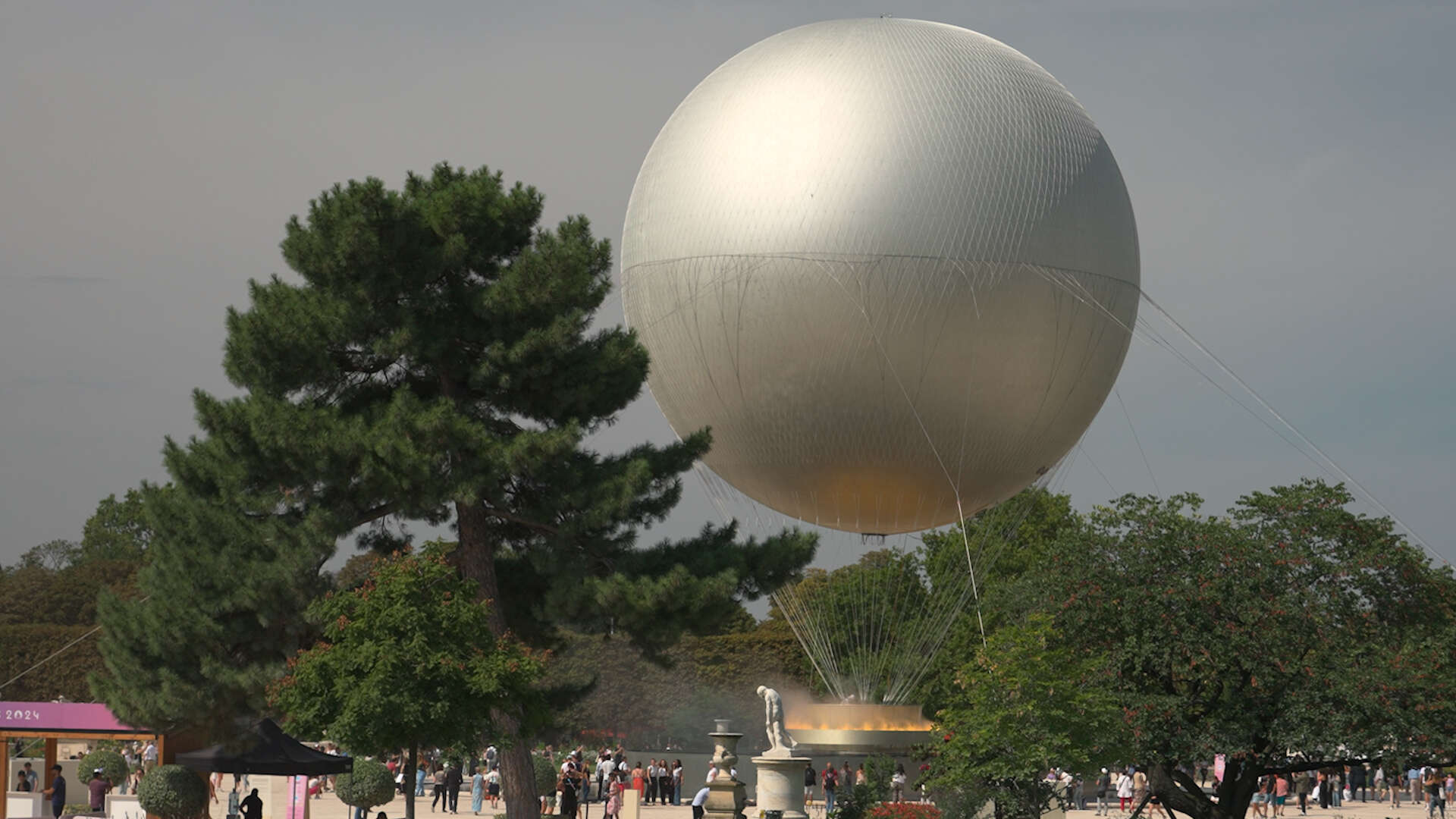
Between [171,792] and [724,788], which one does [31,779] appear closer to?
[171,792]

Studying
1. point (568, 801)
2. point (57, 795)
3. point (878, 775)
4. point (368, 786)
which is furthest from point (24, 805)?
point (878, 775)

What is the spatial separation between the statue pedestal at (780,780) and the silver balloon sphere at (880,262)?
516 cm

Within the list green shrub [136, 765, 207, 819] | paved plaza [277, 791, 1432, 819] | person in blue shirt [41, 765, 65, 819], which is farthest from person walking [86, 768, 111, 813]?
green shrub [136, 765, 207, 819]

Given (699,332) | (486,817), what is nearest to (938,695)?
(486,817)

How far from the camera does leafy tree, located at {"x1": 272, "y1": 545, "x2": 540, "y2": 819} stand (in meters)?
22.8

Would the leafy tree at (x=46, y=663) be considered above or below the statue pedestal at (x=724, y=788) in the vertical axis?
above

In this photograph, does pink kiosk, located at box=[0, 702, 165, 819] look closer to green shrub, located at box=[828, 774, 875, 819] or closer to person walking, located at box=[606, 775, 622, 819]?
person walking, located at box=[606, 775, 622, 819]

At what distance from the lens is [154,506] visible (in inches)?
Answer: 1062

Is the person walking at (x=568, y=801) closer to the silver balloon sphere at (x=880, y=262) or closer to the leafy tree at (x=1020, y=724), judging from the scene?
the silver balloon sphere at (x=880, y=262)

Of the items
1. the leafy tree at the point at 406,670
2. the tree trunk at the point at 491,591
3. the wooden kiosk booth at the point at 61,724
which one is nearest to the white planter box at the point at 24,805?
the wooden kiosk booth at the point at 61,724

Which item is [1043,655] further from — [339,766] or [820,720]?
[339,766]

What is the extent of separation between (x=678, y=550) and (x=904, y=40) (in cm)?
1054

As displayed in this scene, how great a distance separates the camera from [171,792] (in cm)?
2945

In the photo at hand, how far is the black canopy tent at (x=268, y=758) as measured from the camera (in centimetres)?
2680
